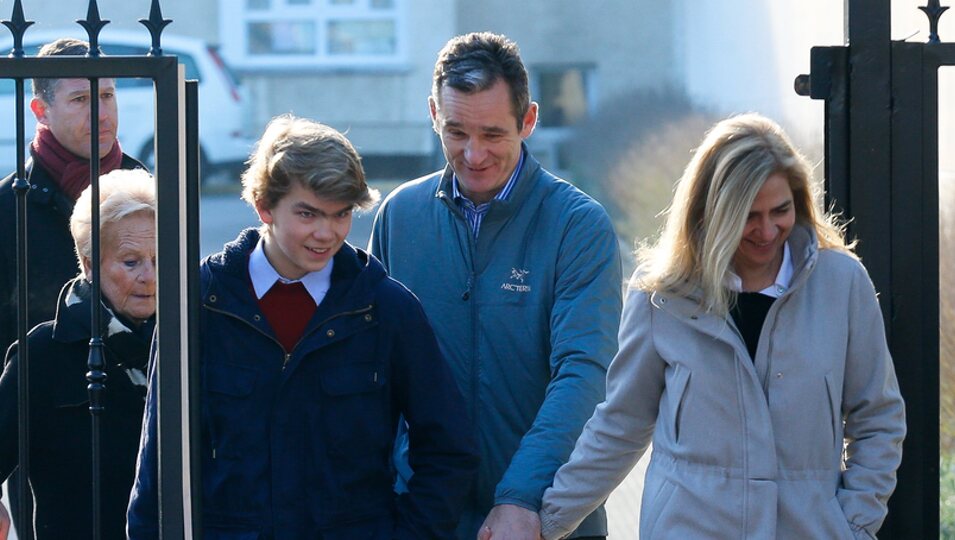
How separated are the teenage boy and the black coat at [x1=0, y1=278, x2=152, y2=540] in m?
0.41

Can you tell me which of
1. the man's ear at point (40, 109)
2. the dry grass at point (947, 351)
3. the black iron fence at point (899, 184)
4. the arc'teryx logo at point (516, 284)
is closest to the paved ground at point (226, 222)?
the dry grass at point (947, 351)

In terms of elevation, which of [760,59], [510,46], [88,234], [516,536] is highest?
[760,59]

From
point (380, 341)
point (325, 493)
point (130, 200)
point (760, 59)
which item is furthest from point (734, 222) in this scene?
point (760, 59)

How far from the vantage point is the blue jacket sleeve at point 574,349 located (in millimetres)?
3129

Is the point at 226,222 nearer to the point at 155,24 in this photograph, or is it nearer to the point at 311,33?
the point at 311,33

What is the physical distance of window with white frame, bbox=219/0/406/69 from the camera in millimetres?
19203

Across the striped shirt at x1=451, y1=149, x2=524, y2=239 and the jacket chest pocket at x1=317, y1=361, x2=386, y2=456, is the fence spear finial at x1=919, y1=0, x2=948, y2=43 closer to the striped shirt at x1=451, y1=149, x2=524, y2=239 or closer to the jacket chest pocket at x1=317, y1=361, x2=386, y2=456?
the striped shirt at x1=451, y1=149, x2=524, y2=239

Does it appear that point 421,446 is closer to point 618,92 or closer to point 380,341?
point 380,341

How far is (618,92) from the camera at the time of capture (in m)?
18.6

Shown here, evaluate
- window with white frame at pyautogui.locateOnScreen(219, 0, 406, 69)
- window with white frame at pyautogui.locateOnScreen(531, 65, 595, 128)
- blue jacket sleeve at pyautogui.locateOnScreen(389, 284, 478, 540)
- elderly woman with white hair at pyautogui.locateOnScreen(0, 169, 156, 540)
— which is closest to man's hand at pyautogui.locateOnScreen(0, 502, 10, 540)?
elderly woman with white hair at pyautogui.locateOnScreen(0, 169, 156, 540)

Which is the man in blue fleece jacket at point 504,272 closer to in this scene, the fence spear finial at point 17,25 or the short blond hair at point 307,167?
the short blond hair at point 307,167

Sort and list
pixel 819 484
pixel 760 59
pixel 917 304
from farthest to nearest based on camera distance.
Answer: pixel 760 59
pixel 917 304
pixel 819 484

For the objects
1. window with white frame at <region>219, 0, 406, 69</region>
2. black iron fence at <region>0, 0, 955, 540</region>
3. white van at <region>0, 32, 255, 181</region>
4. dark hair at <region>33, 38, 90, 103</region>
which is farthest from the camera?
window with white frame at <region>219, 0, 406, 69</region>

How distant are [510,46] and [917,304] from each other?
1117 mm
